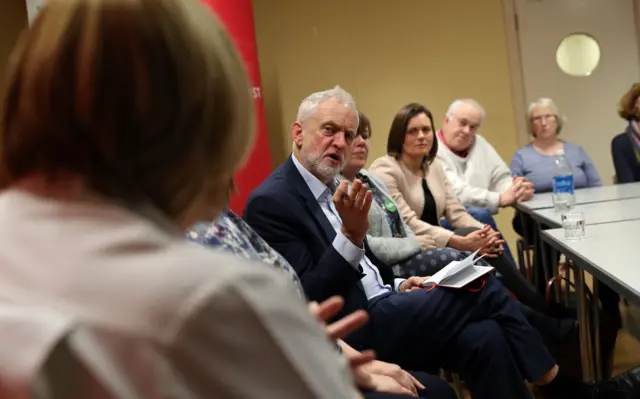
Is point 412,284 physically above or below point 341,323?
below

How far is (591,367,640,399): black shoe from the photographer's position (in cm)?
186

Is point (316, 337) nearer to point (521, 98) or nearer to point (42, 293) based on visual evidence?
point (42, 293)

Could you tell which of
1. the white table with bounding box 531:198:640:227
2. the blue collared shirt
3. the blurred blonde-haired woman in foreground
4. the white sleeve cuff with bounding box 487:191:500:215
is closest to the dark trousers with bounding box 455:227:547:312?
the white table with bounding box 531:198:640:227

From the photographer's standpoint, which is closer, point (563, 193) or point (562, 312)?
point (562, 312)

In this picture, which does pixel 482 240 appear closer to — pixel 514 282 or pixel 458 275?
pixel 514 282

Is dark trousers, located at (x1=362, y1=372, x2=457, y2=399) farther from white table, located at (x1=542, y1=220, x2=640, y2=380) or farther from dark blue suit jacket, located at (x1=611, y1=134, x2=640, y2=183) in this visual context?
dark blue suit jacket, located at (x1=611, y1=134, x2=640, y2=183)

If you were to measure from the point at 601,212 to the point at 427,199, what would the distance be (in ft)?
2.73

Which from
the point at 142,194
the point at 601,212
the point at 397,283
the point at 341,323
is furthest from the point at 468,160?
the point at 142,194

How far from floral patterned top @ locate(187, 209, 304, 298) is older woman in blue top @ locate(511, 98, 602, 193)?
3094 mm

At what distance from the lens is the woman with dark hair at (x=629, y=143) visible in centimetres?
400

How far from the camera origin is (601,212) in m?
2.58

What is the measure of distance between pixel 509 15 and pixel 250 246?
15.4 feet

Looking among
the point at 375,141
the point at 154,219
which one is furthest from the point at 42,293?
the point at 375,141

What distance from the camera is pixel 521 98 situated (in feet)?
17.4
